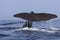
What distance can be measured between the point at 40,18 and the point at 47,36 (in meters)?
1.78

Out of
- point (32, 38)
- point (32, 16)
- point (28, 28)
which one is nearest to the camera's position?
point (32, 38)

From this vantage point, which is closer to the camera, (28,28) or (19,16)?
(19,16)

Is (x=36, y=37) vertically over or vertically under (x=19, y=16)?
under

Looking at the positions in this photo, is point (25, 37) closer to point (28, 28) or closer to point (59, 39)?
point (59, 39)

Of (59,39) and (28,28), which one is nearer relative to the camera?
(59,39)

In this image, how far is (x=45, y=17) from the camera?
66.4 ft

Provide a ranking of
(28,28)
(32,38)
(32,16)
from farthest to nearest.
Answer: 1. (28,28)
2. (32,16)
3. (32,38)

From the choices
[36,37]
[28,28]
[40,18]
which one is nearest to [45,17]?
[40,18]

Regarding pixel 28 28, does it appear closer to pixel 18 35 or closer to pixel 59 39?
pixel 18 35

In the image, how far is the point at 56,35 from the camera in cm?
2089

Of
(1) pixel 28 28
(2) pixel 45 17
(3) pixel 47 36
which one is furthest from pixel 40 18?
(1) pixel 28 28

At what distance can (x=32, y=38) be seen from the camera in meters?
19.2

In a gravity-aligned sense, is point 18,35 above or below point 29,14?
below

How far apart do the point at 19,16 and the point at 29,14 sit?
0.91 metres
